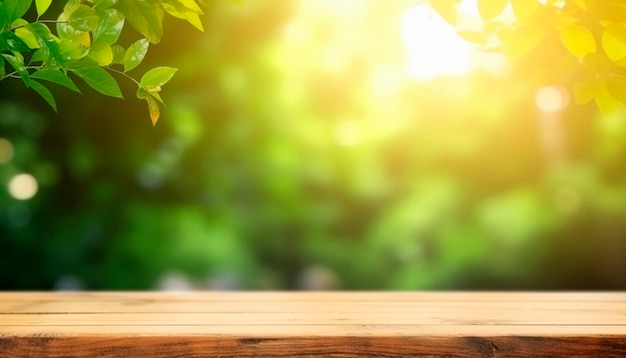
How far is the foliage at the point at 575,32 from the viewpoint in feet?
3.05

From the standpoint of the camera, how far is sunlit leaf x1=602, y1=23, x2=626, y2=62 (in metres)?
0.93

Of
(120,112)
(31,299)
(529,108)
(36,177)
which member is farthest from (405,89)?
(31,299)

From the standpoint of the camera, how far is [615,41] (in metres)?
0.94

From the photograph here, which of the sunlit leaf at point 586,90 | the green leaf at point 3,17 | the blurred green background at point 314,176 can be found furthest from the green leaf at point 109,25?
the blurred green background at point 314,176

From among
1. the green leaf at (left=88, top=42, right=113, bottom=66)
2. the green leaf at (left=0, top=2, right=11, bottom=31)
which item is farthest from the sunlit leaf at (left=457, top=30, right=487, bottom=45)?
the green leaf at (left=0, top=2, right=11, bottom=31)

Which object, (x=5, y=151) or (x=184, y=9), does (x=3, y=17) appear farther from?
(x=5, y=151)

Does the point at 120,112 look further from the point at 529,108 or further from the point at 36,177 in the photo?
the point at 529,108

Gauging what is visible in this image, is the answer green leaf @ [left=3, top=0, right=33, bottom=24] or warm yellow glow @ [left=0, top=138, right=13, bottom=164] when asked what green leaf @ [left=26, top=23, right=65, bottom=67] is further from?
warm yellow glow @ [left=0, top=138, right=13, bottom=164]

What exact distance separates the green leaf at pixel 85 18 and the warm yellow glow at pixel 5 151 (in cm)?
510

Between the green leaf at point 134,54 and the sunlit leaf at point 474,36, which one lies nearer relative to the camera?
the green leaf at point 134,54

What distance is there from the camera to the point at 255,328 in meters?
0.86

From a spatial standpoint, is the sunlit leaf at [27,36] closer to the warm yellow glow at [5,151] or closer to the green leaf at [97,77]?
the green leaf at [97,77]

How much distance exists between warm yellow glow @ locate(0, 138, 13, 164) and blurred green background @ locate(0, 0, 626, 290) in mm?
27

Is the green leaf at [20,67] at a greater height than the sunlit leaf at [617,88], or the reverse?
the green leaf at [20,67]
